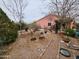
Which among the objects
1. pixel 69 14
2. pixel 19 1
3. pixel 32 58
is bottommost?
pixel 32 58

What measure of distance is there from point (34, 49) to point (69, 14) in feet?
56.7

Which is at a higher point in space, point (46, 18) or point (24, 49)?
Result: point (46, 18)

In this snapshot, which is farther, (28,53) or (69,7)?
(69,7)

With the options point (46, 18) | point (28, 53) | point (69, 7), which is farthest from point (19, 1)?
point (28, 53)

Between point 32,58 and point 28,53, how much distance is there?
3.25 feet

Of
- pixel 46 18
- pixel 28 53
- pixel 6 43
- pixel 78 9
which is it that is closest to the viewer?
pixel 28 53

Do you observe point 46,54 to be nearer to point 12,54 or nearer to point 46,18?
point 12,54

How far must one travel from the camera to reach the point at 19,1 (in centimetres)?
2862

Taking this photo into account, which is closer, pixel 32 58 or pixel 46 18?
pixel 32 58

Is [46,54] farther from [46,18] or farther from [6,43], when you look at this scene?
[46,18]

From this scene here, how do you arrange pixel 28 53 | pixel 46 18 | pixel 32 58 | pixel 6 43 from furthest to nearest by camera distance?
pixel 46 18 < pixel 6 43 < pixel 28 53 < pixel 32 58

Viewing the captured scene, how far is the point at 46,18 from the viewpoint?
4275 cm

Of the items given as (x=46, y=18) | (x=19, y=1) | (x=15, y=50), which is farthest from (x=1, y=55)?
(x=46, y=18)

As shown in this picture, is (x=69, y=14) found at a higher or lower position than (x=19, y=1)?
lower
